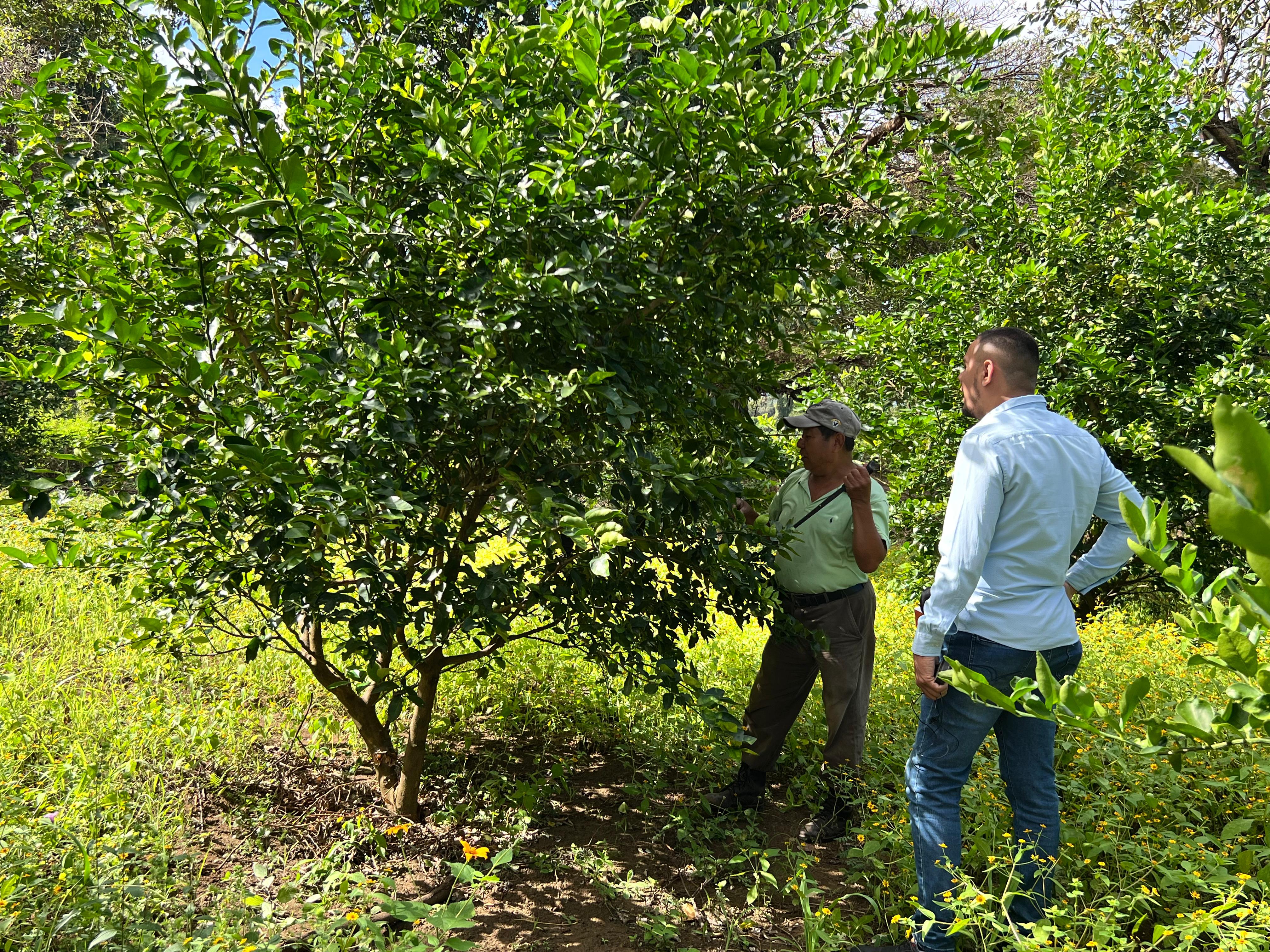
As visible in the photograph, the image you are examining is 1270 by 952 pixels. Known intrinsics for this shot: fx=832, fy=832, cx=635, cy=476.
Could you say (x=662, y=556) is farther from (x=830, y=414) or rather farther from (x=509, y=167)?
(x=509, y=167)

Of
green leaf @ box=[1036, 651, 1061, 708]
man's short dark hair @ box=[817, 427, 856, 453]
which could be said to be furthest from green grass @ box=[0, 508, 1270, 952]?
green leaf @ box=[1036, 651, 1061, 708]

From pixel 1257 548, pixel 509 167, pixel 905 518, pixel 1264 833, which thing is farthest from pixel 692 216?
pixel 905 518

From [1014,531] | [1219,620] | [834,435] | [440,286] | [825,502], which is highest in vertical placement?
[440,286]

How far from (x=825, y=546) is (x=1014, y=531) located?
1.25 metres

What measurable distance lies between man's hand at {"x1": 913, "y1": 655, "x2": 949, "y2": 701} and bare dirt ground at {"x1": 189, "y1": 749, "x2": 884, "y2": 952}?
101 centimetres

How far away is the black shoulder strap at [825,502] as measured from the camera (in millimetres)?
3758

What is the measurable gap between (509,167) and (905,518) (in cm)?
489

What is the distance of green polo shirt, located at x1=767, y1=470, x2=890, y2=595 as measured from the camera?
3740 mm

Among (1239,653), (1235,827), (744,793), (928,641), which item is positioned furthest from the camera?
(744,793)

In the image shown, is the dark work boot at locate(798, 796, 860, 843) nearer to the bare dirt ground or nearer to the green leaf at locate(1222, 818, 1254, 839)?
the bare dirt ground

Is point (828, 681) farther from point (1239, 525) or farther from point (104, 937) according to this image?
point (1239, 525)

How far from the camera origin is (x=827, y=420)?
370 cm

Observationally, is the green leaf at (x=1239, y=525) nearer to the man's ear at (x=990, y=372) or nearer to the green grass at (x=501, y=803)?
the green grass at (x=501, y=803)

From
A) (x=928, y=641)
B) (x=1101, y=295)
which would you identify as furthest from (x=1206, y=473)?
(x=1101, y=295)
